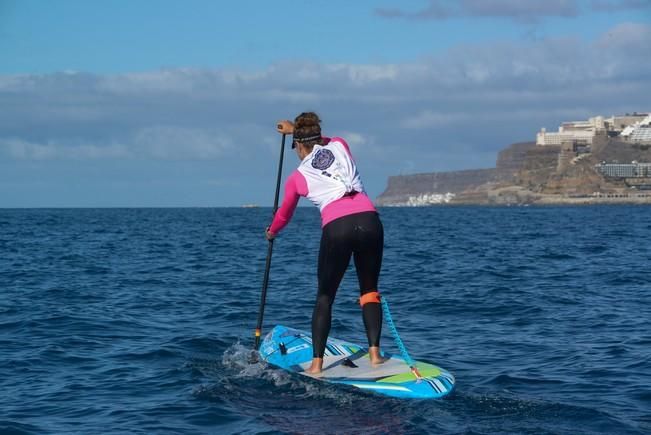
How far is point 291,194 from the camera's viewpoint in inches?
315

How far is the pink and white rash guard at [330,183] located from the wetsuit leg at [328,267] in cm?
12

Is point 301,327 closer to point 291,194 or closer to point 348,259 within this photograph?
point 348,259

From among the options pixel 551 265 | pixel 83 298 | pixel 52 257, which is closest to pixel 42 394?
pixel 83 298

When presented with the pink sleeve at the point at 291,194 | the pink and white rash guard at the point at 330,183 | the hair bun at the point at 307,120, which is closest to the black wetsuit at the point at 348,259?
the pink and white rash guard at the point at 330,183

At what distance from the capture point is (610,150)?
196m

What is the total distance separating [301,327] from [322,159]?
452cm

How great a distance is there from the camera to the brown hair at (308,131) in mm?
8117

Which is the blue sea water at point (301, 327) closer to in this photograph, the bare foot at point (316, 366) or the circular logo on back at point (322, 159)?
the bare foot at point (316, 366)

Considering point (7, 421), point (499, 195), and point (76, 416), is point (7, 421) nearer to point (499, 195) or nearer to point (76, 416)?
point (76, 416)

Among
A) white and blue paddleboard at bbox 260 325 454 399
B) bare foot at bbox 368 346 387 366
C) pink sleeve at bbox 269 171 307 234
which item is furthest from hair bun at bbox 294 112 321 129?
white and blue paddleboard at bbox 260 325 454 399

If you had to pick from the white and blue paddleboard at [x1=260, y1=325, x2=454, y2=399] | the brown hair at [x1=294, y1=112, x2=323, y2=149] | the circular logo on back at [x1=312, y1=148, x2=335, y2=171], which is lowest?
the white and blue paddleboard at [x1=260, y1=325, x2=454, y2=399]

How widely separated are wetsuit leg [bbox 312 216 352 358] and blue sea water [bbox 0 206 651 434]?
→ 1.69ft

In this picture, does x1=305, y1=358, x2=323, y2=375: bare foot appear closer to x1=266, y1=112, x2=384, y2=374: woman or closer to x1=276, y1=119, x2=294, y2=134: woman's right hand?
x1=266, y1=112, x2=384, y2=374: woman

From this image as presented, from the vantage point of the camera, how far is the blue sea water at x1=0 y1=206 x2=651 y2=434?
7.00 metres
